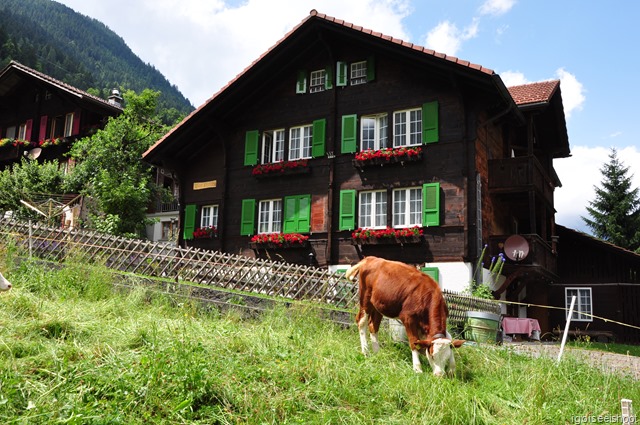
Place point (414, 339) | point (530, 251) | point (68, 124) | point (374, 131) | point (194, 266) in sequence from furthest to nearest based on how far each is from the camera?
1. point (68, 124)
2. point (374, 131)
3. point (530, 251)
4. point (194, 266)
5. point (414, 339)

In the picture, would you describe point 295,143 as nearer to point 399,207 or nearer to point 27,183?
point 399,207

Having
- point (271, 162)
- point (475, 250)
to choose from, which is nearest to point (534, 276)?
point (475, 250)

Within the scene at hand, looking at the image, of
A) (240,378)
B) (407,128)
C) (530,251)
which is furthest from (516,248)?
(240,378)

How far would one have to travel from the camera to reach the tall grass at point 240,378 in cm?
490

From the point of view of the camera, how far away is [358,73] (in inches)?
778

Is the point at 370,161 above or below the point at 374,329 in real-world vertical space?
above

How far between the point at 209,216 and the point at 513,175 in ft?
35.7

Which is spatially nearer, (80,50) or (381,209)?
(381,209)

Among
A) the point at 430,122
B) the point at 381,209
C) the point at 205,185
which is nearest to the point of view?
the point at 430,122

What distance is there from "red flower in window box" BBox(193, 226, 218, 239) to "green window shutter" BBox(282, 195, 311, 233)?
9.61ft

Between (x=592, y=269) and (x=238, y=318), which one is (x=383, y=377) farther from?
(x=592, y=269)

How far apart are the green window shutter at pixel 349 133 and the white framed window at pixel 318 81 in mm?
1881

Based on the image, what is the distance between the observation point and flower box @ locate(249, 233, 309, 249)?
19.1 meters

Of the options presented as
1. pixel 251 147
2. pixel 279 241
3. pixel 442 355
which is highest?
pixel 251 147
